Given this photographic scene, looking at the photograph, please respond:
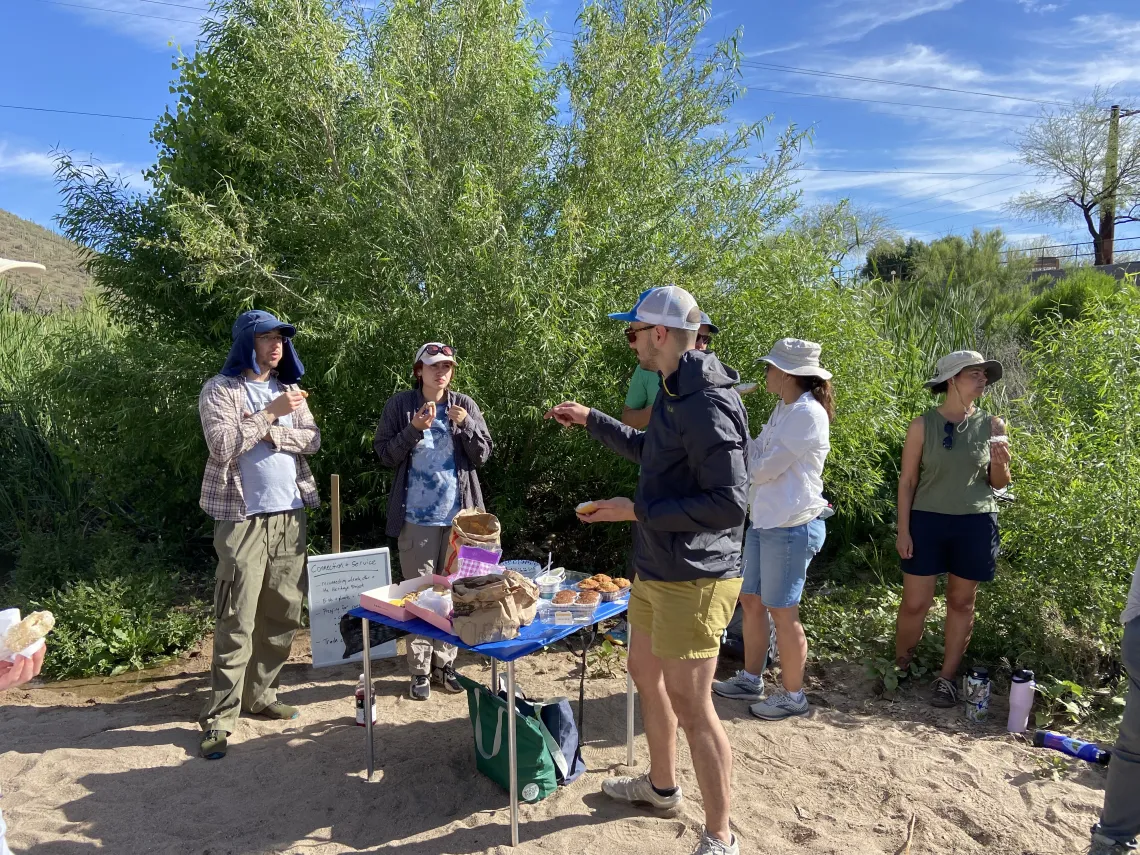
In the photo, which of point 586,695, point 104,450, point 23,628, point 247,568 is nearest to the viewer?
point 23,628

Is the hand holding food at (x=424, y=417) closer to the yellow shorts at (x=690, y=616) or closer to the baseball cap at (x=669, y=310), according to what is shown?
the baseball cap at (x=669, y=310)

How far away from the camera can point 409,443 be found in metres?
3.99

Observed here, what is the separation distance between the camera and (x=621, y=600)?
333 centimetres

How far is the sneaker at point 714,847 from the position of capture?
2697 millimetres

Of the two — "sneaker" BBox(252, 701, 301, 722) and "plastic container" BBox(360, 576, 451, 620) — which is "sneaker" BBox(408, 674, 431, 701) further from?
"plastic container" BBox(360, 576, 451, 620)

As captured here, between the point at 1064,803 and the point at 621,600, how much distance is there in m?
1.94

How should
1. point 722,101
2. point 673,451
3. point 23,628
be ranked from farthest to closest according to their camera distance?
1. point 722,101
2. point 673,451
3. point 23,628

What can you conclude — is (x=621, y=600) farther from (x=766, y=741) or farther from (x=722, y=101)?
(x=722, y=101)

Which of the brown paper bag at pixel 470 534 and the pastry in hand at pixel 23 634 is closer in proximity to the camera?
the pastry in hand at pixel 23 634

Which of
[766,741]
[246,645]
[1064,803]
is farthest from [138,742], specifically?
[1064,803]

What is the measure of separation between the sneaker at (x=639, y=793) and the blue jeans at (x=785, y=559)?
1.00m

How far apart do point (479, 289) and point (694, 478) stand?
2681 millimetres

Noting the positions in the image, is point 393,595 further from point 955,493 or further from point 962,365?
point 962,365

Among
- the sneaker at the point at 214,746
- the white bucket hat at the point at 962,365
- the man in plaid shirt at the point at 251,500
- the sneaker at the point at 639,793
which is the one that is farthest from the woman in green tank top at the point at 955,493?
the sneaker at the point at 214,746
